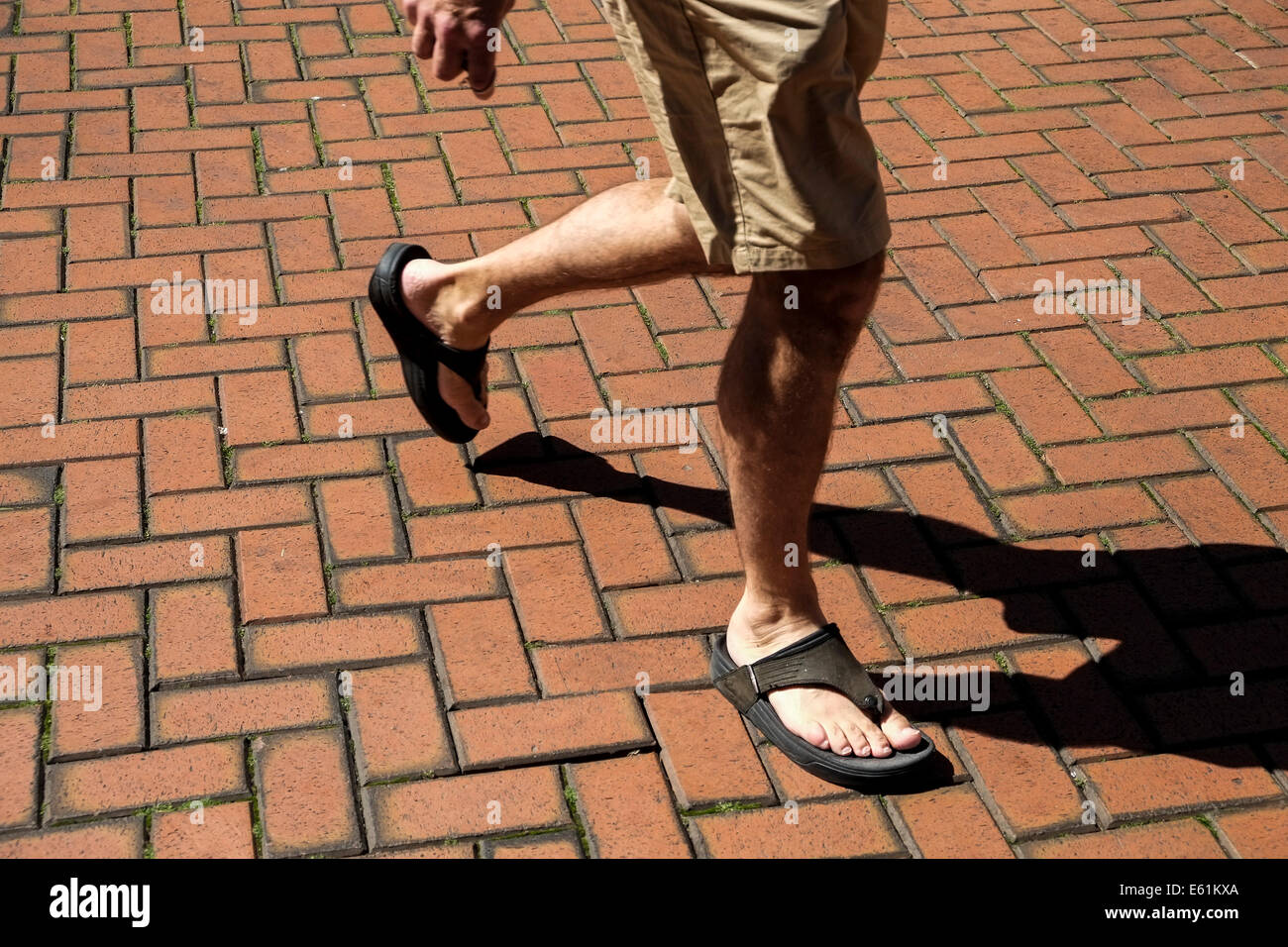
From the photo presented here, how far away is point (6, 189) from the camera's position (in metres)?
3.46

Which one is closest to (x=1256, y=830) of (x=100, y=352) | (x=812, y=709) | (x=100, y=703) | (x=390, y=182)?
(x=812, y=709)

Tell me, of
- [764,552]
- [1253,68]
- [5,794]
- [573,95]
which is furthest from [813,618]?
[1253,68]

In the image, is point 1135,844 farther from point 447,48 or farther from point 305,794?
point 447,48

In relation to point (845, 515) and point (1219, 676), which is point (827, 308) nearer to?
point (845, 515)

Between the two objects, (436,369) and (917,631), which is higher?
(436,369)

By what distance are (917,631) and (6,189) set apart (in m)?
2.47

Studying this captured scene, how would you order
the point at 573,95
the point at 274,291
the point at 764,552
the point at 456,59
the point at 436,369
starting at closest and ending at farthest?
the point at 456,59, the point at 764,552, the point at 436,369, the point at 274,291, the point at 573,95

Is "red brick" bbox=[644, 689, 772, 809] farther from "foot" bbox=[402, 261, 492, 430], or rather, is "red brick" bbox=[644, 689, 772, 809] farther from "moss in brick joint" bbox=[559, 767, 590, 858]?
"foot" bbox=[402, 261, 492, 430]

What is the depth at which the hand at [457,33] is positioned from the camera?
191 centimetres

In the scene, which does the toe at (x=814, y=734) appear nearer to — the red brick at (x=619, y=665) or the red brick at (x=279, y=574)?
the red brick at (x=619, y=665)

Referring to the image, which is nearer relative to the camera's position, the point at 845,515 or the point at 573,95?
the point at 845,515

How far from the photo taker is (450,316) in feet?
8.70

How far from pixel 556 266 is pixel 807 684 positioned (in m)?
0.84
